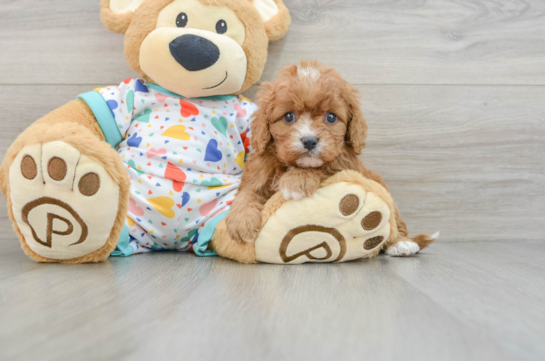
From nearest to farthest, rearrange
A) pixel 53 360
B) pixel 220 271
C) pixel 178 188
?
1. pixel 53 360
2. pixel 220 271
3. pixel 178 188

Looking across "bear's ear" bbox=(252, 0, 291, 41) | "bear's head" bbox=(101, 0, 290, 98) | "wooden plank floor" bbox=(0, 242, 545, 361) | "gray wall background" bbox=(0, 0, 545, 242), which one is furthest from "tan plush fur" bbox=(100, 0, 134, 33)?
"wooden plank floor" bbox=(0, 242, 545, 361)

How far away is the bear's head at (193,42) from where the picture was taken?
1116 mm

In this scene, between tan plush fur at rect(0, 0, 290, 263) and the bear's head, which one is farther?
the bear's head

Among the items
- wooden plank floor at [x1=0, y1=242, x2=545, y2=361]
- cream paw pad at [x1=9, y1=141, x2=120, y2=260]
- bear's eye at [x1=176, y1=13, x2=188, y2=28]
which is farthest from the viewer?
bear's eye at [x1=176, y1=13, x2=188, y2=28]

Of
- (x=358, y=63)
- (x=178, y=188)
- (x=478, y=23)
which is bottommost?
(x=178, y=188)

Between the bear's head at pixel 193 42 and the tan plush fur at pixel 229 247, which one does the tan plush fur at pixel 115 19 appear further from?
the tan plush fur at pixel 229 247

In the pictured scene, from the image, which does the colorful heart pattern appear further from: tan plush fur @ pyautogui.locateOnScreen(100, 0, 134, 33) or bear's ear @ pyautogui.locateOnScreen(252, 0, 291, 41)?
bear's ear @ pyautogui.locateOnScreen(252, 0, 291, 41)

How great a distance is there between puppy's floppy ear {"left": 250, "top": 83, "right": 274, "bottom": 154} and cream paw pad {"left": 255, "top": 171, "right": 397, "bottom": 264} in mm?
144

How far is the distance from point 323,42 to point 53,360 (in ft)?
4.22

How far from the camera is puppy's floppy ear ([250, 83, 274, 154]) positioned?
1052mm

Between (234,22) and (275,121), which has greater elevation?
(234,22)

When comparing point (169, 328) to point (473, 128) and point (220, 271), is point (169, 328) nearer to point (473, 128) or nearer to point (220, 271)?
point (220, 271)

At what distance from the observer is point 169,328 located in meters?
0.57

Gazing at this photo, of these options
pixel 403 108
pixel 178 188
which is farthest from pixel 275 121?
pixel 403 108
